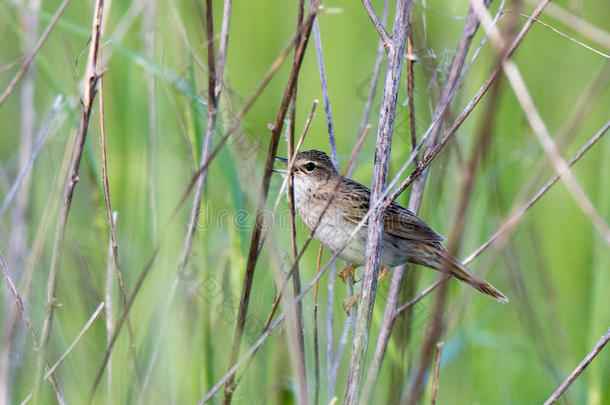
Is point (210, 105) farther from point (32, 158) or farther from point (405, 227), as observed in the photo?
point (405, 227)

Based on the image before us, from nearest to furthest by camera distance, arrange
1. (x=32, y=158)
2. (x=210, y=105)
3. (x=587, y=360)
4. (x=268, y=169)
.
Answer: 1. (x=268, y=169)
2. (x=587, y=360)
3. (x=210, y=105)
4. (x=32, y=158)

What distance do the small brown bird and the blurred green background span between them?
0.12 meters

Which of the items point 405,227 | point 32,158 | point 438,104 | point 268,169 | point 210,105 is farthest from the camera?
point 405,227

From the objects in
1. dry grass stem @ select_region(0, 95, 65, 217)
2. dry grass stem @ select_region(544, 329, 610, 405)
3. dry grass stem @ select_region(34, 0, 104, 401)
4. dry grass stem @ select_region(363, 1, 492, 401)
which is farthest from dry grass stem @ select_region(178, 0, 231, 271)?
dry grass stem @ select_region(544, 329, 610, 405)

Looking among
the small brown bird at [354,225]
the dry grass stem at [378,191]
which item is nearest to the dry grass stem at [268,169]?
the dry grass stem at [378,191]

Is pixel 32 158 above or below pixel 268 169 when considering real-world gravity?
below

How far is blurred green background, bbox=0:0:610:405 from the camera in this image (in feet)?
9.48

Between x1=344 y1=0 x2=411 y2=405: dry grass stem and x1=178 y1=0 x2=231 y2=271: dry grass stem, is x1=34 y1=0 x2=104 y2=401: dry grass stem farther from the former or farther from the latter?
x1=344 y1=0 x2=411 y2=405: dry grass stem

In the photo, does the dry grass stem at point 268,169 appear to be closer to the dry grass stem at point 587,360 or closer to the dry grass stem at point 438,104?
the dry grass stem at point 438,104

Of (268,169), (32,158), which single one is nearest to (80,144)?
(268,169)

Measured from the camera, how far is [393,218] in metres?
3.77

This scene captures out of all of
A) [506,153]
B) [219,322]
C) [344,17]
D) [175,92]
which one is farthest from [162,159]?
[344,17]

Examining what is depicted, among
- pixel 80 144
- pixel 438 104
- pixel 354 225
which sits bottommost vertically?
pixel 354 225

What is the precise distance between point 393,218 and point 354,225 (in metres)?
0.20
